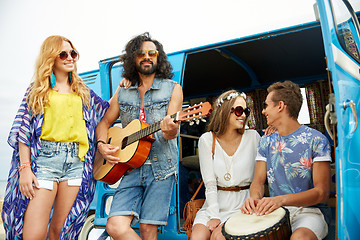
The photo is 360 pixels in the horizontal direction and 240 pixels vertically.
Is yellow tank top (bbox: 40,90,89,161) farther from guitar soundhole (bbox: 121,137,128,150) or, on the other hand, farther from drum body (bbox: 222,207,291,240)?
drum body (bbox: 222,207,291,240)

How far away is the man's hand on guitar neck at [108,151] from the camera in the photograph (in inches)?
120

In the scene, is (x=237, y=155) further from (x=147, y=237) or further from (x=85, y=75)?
(x=85, y=75)

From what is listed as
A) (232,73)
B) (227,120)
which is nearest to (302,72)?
(232,73)

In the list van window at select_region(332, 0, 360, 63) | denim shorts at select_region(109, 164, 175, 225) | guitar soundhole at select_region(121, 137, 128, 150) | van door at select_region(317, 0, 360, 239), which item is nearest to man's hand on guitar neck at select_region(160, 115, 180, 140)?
denim shorts at select_region(109, 164, 175, 225)

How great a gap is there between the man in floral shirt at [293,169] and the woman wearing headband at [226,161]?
17 cm

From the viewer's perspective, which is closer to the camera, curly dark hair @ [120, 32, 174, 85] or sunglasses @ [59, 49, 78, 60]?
sunglasses @ [59, 49, 78, 60]

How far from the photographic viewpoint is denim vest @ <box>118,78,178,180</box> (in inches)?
117

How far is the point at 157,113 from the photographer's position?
3094 millimetres

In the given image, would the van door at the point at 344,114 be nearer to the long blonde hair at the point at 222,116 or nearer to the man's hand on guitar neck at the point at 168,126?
the long blonde hair at the point at 222,116

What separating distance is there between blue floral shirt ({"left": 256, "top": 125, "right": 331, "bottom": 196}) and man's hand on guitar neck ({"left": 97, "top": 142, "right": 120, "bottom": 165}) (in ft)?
4.36

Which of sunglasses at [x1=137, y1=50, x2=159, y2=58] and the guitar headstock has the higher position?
sunglasses at [x1=137, y1=50, x2=159, y2=58]

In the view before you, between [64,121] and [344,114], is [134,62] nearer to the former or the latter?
[64,121]

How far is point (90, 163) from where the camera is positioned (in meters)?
2.90

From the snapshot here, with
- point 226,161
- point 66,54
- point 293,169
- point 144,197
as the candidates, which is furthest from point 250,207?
point 66,54
